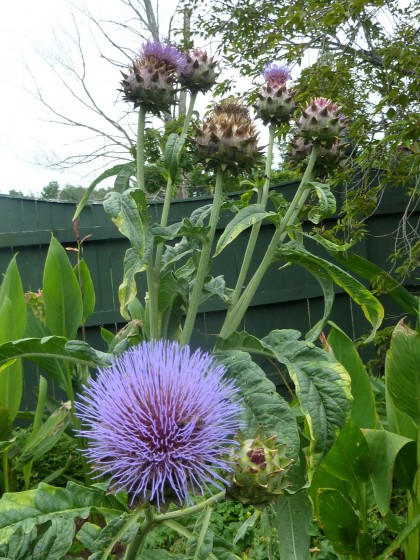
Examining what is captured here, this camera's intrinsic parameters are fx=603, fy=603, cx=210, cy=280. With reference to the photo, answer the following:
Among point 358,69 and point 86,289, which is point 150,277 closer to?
point 86,289

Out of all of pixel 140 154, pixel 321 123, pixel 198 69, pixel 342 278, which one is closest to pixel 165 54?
pixel 198 69

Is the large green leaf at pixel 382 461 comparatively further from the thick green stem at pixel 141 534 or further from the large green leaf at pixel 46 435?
the large green leaf at pixel 46 435

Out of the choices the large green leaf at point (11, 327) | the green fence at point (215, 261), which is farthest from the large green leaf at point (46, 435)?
the green fence at point (215, 261)

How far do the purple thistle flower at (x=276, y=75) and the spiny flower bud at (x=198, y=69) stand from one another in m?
0.16

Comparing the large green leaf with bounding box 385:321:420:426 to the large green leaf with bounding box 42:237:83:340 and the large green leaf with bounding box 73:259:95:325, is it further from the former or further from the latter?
the large green leaf with bounding box 73:259:95:325

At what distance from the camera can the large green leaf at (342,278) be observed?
148cm

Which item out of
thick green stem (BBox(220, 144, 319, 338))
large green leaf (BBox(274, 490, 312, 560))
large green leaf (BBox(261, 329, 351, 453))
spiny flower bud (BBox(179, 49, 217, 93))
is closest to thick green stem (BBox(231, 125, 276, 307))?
thick green stem (BBox(220, 144, 319, 338))

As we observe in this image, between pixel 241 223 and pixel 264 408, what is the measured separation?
0.47m

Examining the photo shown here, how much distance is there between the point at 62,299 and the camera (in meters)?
2.15

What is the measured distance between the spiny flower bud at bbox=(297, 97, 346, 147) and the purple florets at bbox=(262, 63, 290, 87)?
125 mm

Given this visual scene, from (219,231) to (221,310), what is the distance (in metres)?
0.49

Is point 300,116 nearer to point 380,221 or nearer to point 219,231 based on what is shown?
point 219,231

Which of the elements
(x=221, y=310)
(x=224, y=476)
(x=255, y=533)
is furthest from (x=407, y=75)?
(x=224, y=476)

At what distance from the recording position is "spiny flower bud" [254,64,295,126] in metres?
1.70
